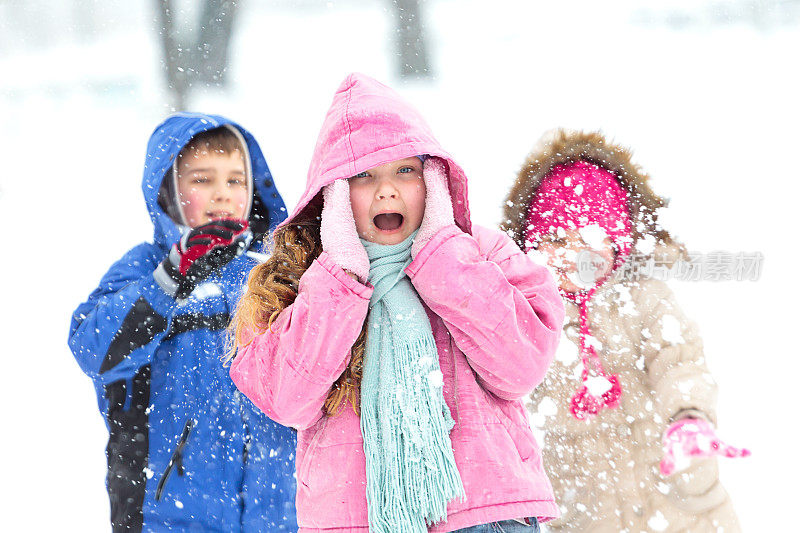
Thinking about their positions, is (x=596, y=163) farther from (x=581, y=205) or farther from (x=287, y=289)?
(x=287, y=289)

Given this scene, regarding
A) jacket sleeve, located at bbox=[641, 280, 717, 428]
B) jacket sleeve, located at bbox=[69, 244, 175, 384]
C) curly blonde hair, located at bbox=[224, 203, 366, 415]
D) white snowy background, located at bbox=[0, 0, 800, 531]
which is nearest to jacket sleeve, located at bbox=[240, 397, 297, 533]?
jacket sleeve, located at bbox=[69, 244, 175, 384]

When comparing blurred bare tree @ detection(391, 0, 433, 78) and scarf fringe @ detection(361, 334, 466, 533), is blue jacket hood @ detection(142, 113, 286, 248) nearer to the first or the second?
scarf fringe @ detection(361, 334, 466, 533)

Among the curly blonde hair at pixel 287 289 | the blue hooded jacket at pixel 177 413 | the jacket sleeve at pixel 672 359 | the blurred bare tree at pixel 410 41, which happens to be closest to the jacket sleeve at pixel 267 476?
the blue hooded jacket at pixel 177 413

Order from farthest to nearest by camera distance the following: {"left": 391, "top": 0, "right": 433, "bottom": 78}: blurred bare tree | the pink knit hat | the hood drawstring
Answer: {"left": 391, "top": 0, "right": 433, "bottom": 78}: blurred bare tree
the pink knit hat
the hood drawstring

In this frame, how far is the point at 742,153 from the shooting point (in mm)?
3766

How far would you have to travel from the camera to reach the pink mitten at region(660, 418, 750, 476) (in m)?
2.08

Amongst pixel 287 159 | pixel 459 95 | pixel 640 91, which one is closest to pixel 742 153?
pixel 640 91

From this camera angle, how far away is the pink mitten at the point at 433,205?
1429 millimetres

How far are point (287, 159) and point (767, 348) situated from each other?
8.31 feet

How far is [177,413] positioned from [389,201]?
96 cm

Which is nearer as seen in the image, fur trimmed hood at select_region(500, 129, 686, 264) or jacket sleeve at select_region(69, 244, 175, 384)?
jacket sleeve at select_region(69, 244, 175, 384)

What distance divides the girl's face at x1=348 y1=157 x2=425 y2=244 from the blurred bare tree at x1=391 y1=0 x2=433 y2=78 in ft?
9.17

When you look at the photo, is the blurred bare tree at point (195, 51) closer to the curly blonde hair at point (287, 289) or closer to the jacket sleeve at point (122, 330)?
the jacket sleeve at point (122, 330)

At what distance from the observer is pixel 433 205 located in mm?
1443
